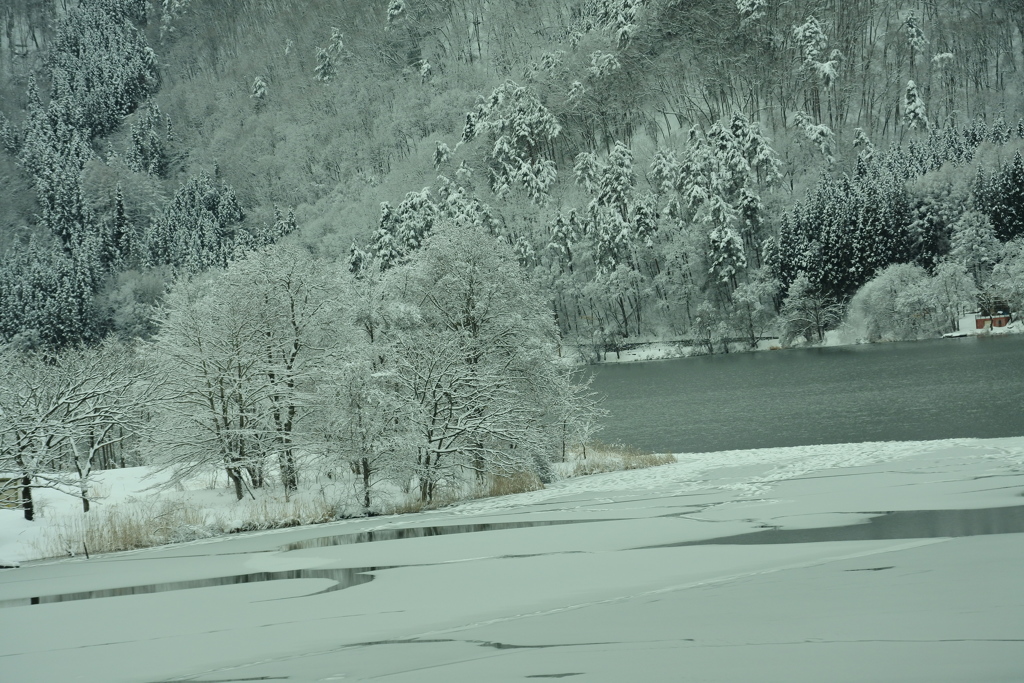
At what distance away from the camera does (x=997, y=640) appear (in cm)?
631

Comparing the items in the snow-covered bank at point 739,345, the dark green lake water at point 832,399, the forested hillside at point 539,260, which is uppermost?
the forested hillside at point 539,260

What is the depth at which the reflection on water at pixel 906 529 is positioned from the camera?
12.0m

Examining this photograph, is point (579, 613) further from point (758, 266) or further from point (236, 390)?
point (758, 266)

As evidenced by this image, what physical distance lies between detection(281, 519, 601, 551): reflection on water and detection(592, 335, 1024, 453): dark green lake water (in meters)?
21.8

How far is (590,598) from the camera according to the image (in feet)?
32.9

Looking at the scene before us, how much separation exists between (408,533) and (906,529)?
1072cm

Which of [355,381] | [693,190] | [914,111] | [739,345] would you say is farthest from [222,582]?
[914,111]

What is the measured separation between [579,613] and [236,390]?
21.2 m

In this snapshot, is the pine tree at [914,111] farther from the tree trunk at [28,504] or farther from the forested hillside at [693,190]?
the tree trunk at [28,504]

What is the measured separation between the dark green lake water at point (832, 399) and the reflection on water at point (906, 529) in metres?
22.2

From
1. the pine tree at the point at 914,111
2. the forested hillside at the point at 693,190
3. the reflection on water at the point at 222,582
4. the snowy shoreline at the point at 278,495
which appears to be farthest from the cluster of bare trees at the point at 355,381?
the pine tree at the point at 914,111

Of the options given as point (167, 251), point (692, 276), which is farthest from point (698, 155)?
point (167, 251)

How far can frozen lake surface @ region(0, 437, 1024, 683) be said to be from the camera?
686 cm

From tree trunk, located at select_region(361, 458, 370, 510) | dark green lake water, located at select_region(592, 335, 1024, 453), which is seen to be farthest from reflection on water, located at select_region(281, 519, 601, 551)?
dark green lake water, located at select_region(592, 335, 1024, 453)
